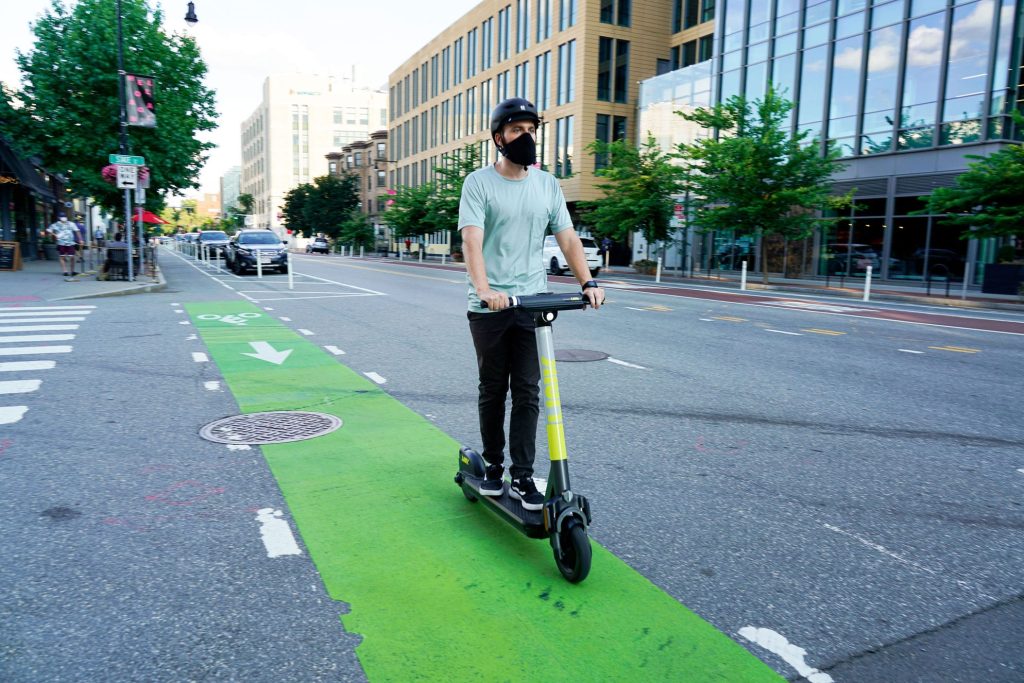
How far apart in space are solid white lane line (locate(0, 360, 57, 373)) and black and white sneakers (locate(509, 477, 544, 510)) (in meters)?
6.76

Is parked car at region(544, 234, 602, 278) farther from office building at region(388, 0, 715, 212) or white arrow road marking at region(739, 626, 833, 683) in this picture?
white arrow road marking at region(739, 626, 833, 683)

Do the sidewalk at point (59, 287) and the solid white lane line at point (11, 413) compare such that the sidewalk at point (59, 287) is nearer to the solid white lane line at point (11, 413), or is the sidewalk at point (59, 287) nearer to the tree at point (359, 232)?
the solid white lane line at point (11, 413)

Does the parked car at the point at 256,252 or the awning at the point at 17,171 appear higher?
the awning at the point at 17,171

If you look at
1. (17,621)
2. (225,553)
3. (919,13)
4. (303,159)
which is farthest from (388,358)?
(303,159)

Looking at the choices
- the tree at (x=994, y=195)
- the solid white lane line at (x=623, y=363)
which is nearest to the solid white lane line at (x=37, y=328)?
the solid white lane line at (x=623, y=363)

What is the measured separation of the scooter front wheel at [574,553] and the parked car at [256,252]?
2467cm

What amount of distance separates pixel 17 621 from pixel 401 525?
1719mm

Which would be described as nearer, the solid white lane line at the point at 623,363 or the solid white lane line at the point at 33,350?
the solid white lane line at the point at 623,363

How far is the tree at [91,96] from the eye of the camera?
2873cm

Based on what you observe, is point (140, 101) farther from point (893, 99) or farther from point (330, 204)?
point (330, 204)

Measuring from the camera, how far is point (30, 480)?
15.1 ft

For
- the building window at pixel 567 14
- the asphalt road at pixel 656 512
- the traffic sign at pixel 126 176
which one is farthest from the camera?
the building window at pixel 567 14

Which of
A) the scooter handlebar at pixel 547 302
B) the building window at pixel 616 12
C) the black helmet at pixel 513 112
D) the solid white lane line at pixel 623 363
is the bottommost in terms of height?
the solid white lane line at pixel 623 363

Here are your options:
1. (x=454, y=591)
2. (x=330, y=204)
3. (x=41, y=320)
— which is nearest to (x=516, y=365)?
(x=454, y=591)
